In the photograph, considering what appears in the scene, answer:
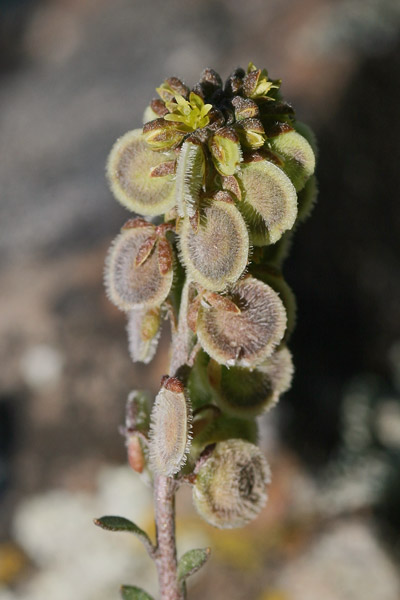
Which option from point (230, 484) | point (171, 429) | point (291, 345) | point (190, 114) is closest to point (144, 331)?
point (171, 429)

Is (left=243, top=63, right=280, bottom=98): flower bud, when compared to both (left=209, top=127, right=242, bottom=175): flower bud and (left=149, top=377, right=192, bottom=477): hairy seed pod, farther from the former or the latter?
(left=149, top=377, right=192, bottom=477): hairy seed pod

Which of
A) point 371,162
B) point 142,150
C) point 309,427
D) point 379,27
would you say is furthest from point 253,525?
point 379,27

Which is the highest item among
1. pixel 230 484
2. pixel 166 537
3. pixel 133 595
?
pixel 230 484

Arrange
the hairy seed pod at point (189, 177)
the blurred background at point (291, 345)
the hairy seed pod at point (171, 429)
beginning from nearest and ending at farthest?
the hairy seed pod at point (189, 177), the hairy seed pod at point (171, 429), the blurred background at point (291, 345)

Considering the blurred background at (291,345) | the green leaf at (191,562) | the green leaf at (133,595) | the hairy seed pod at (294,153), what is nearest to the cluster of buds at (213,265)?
the hairy seed pod at (294,153)

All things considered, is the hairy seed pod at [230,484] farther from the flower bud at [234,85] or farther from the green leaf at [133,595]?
the flower bud at [234,85]

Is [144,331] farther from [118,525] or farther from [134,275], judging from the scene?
[118,525]

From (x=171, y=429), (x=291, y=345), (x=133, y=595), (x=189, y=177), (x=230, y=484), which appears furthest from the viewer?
(x=291, y=345)
